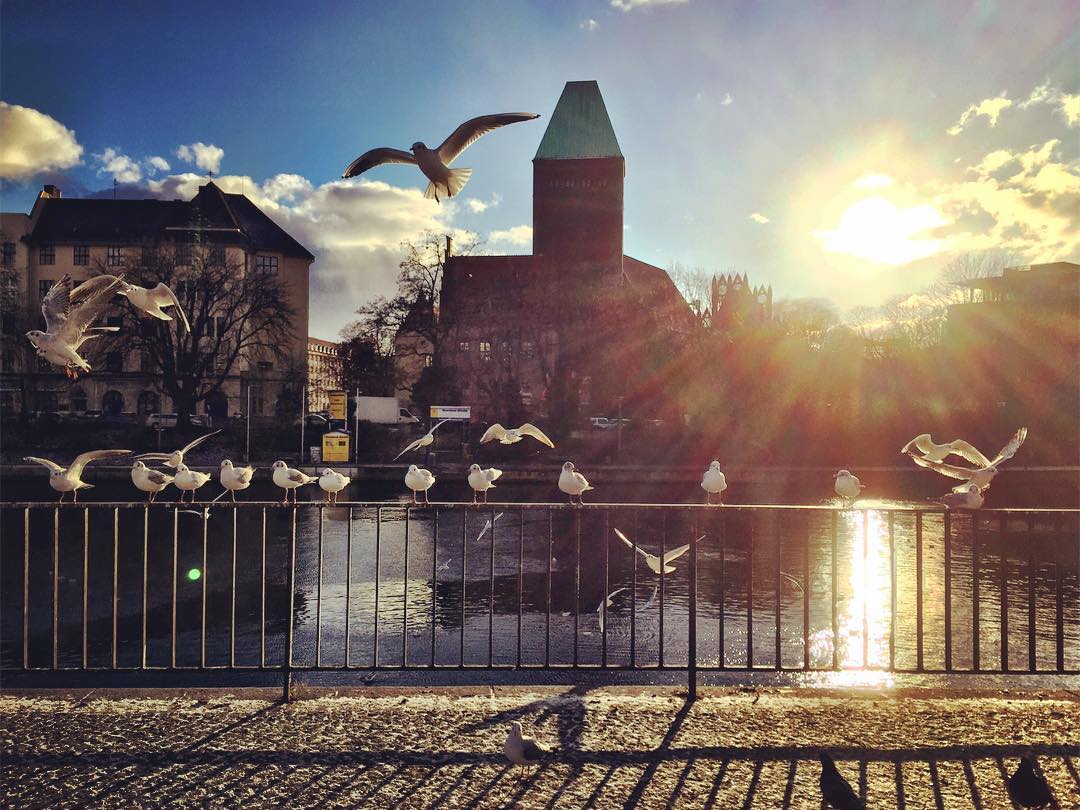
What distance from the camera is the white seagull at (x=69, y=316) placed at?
4.91 metres

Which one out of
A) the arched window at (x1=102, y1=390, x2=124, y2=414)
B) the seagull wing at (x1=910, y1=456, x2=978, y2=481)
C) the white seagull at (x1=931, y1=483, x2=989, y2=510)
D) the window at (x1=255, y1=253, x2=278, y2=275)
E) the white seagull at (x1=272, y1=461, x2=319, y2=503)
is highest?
the window at (x1=255, y1=253, x2=278, y2=275)

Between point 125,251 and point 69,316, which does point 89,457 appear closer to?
point 69,316

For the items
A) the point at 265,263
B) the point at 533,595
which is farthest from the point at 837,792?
the point at 265,263

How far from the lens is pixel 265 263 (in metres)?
69.5

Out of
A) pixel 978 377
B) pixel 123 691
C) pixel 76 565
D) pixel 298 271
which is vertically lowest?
pixel 76 565

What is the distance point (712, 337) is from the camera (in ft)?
158

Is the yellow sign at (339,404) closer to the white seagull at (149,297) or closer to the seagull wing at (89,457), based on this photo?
the seagull wing at (89,457)

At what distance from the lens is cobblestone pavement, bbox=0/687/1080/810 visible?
12.6ft

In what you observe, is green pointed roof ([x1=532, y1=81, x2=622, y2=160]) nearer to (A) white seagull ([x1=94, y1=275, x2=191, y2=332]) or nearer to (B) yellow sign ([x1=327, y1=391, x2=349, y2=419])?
(B) yellow sign ([x1=327, y1=391, x2=349, y2=419])

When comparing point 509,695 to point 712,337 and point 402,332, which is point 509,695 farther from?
point 402,332

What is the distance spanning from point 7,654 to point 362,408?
1421 inches

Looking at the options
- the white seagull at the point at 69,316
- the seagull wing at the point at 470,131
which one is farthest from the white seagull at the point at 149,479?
the seagull wing at the point at 470,131

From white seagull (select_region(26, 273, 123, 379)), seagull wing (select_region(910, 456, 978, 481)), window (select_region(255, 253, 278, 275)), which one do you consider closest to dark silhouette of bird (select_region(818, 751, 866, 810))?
seagull wing (select_region(910, 456, 978, 481))

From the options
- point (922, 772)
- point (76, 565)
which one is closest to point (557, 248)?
point (76, 565)
